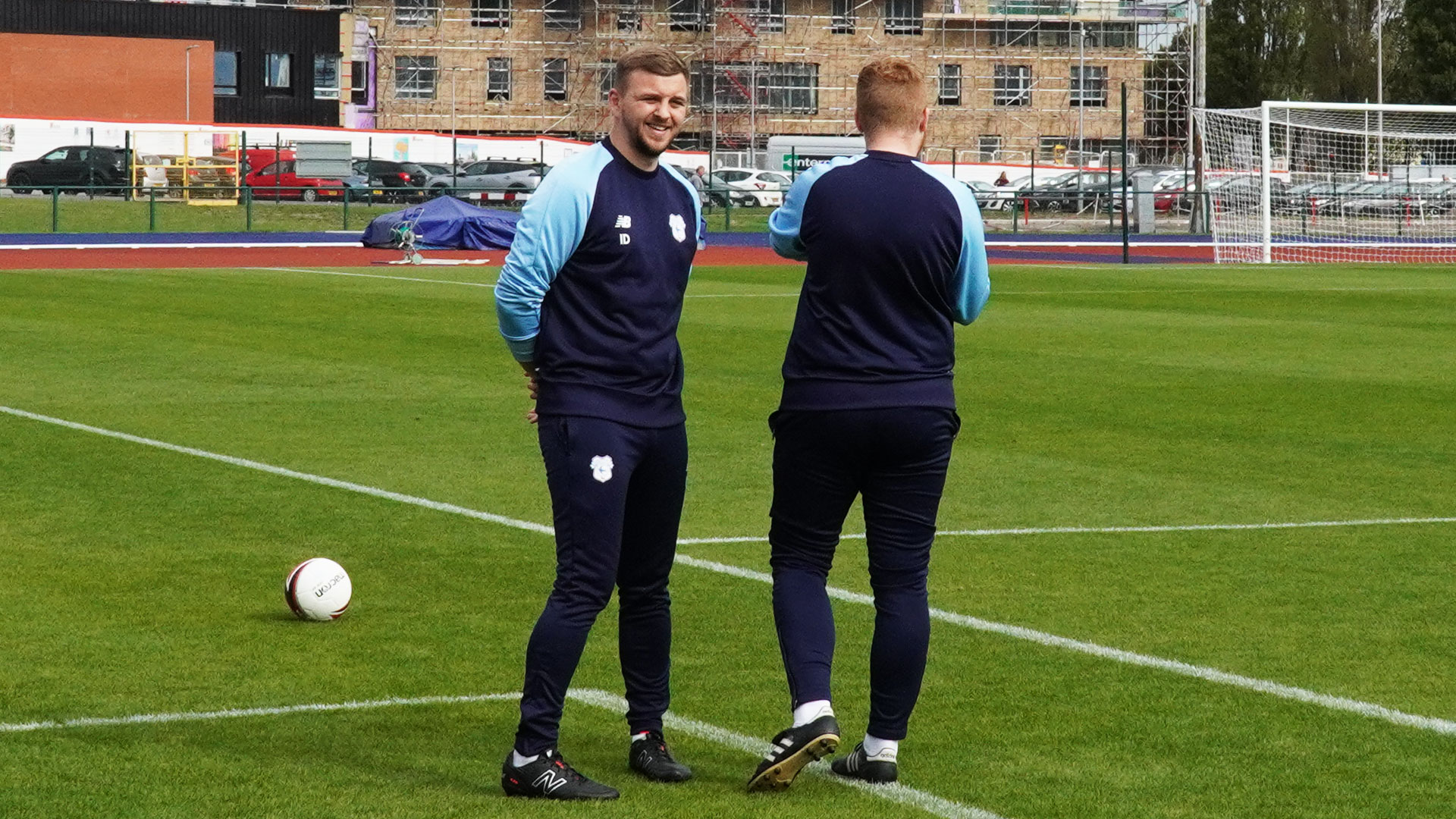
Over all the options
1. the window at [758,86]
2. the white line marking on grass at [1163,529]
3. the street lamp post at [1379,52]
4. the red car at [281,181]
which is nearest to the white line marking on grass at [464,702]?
the white line marking on grass at [1163,529]

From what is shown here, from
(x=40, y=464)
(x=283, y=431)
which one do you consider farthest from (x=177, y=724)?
(x=283, y=431)

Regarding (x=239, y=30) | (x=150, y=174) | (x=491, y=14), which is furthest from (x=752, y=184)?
(x=239, y=30)

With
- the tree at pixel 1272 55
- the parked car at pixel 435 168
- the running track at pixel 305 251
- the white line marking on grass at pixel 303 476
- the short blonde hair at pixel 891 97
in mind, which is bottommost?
the white line marking on grass at pixel 303 476

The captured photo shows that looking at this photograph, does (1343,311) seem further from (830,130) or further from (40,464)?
(830,130)

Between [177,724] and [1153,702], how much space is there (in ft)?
9.38

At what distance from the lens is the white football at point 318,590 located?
7.39 metres

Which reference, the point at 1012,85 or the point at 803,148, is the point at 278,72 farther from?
the point at 1012,85

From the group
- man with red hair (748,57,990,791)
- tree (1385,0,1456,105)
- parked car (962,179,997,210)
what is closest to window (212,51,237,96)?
parked car (962,179,997,210)

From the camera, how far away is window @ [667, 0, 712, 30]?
3095 inches

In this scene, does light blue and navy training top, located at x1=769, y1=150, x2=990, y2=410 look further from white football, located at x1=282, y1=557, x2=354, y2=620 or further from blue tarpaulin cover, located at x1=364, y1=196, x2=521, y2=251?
blue tarpaulin cover, located at x1=364, y1=196, x2=521, y2=251

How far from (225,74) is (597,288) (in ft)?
239

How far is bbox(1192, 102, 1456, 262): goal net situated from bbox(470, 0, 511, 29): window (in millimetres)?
38766

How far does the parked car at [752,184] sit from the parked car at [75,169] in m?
15.4

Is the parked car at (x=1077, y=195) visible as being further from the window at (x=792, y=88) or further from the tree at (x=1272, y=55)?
the tree at (x=1272, y=55)
